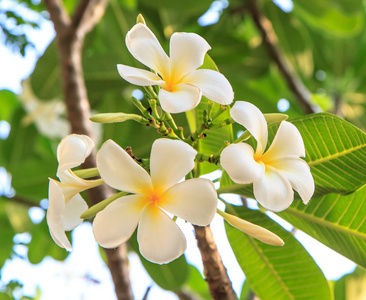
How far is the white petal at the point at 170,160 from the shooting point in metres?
0.45

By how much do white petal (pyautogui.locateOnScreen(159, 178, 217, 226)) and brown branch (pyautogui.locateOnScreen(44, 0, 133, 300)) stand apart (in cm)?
41

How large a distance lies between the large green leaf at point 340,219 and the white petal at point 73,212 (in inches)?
11.8

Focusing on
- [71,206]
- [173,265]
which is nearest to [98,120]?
[71,206]

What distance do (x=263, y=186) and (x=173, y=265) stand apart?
0.73 meters

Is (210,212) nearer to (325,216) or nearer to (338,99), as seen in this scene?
(325,216)

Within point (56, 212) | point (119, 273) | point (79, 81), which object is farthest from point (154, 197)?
point (79, 81)

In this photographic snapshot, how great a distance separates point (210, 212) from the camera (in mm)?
445

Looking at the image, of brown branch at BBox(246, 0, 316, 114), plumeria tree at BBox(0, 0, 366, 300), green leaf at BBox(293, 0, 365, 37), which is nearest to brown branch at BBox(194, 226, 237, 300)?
plumeria tree at BBox(0, 0, 366, 300)

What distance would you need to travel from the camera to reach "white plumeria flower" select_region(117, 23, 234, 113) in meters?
0.49

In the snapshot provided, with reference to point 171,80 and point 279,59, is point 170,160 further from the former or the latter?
point 279,59

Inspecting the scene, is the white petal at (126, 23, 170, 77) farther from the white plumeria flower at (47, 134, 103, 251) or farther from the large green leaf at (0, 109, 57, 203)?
the large green leaf at (0, 109, 57, 203)

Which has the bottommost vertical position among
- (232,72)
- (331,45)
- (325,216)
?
(325,216)

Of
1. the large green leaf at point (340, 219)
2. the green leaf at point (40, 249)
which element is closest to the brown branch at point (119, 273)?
the large green leaf at point (340, 219)

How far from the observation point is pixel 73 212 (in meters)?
0.54
